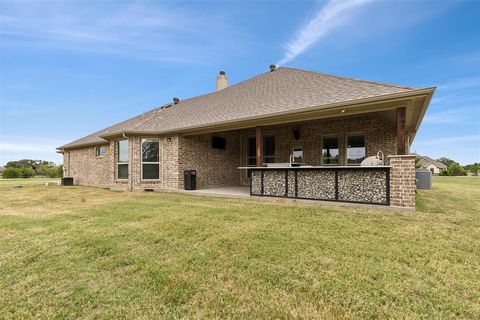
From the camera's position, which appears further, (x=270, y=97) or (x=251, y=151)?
(x=251, y=151)

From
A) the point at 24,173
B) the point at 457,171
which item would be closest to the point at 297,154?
the point at 24,173

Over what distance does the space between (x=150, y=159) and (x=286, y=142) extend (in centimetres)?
668

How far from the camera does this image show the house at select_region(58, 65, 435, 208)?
6.14 metres

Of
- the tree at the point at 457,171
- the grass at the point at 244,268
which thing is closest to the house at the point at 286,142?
the grass at the point at 244,268

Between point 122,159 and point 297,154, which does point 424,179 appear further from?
point 122,159

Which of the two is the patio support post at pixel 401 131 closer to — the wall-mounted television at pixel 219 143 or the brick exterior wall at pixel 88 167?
the wall-mounted television at pixel 219 143

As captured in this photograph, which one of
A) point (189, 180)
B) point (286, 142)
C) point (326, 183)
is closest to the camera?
point (326, 183)

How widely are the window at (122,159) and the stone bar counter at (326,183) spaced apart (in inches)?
279

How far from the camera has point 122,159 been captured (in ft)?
38.8

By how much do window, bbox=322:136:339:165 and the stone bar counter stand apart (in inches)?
131

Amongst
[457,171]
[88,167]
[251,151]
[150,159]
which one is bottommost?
[457,171]

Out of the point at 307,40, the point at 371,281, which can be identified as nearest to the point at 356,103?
the point at 371,281

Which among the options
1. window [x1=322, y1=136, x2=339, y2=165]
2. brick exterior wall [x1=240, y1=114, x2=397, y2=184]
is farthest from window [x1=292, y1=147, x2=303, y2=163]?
window [x1=322, y1=136, x2=339, y2=165]

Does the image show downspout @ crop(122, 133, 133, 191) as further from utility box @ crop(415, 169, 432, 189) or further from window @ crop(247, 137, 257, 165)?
utility box @ crop(415, 169, 432, 189)
